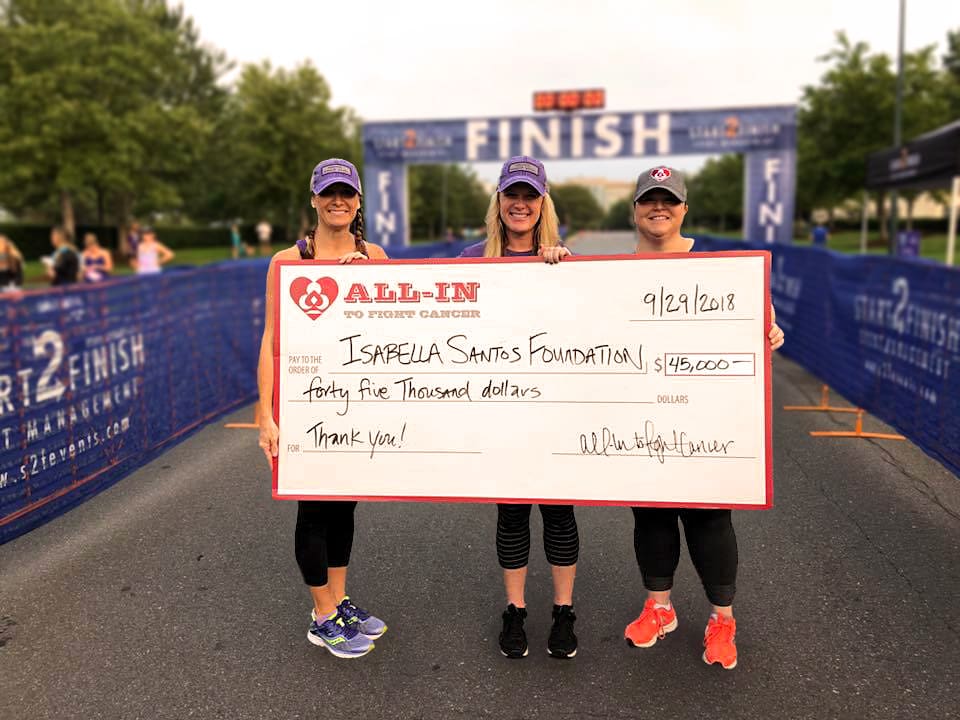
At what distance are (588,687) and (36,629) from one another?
2.43 meters

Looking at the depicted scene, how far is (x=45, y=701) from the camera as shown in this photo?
2.75m

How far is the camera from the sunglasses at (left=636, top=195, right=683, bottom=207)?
2.92m

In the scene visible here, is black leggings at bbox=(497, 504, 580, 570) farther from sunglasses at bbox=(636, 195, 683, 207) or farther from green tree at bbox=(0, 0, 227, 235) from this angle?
green tree at bbox=(0, 0, 227, 235)

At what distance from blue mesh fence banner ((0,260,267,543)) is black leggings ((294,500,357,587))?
243cm

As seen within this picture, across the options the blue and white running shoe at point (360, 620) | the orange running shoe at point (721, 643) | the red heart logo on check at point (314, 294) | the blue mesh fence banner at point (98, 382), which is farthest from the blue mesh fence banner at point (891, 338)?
the blue mesh fence banner at point (98, 382)

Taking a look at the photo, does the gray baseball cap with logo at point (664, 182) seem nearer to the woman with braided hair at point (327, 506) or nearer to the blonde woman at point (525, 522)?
the blonde woman at point (525, 522)

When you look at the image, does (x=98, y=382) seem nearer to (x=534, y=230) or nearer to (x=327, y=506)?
(x=327, y=506)

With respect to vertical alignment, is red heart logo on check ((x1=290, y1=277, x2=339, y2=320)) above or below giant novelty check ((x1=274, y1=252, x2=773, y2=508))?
above

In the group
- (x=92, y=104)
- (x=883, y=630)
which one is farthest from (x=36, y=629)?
(x=92, y=104)

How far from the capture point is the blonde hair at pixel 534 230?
300 cm

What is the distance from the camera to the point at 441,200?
80062 millimetres

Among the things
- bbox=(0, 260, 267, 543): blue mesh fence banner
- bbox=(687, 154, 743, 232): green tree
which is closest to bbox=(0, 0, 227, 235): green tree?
bbox=(0, 260, 267, 543): blue mesh fence banner

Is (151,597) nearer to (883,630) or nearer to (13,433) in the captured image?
(13,433)

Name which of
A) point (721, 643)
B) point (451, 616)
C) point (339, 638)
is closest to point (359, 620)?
point (339, 638)
